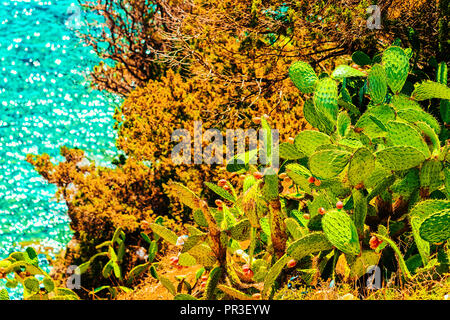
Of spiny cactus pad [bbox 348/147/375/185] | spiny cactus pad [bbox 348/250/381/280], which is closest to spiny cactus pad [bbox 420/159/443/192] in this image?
spiny cactus pad [bbox 348/147/375/185]

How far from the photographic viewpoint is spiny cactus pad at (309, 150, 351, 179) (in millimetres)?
1641

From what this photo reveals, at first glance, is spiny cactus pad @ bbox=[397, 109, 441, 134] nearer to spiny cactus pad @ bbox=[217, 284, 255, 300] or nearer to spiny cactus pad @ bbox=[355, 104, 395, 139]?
spiny cactus pad @ bbox=[355, 104, 395, 139]

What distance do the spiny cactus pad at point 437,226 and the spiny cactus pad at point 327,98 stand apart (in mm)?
569

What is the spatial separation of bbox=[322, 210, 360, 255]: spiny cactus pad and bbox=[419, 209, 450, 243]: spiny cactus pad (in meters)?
0.22

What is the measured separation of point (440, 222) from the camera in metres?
1.48

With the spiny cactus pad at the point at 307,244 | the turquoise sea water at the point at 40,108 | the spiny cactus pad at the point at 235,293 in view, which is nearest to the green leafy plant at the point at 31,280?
the spiny cactus pad at the point at 235,293

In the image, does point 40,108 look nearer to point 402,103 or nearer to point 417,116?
point 402,103

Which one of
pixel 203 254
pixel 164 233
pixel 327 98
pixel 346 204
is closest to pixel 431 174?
pixel 346 204

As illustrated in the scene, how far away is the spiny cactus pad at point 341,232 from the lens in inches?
62.5

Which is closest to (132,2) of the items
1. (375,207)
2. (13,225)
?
(13,225)

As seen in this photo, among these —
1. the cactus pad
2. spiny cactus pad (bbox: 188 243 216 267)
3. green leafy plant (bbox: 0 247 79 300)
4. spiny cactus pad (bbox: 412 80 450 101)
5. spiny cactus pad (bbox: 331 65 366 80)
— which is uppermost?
spiny cactus pad (bbox: 331 65 366 80)

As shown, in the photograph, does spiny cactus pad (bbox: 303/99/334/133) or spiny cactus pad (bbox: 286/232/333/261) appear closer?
spiny cactus pad (bbox: 286/232/333/261)

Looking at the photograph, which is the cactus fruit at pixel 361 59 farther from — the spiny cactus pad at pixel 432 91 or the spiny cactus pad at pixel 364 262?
the spiny cactus pad at pixel 364 262
